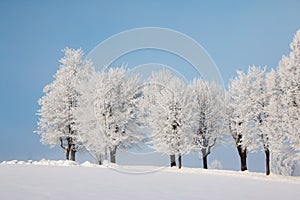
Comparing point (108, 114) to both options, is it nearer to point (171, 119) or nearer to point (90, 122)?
point (90, 122)

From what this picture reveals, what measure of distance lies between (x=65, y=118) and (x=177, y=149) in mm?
→ 12857

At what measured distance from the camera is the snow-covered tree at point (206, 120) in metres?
33.2

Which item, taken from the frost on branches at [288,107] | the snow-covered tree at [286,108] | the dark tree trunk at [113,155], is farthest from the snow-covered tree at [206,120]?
the dark tree trunk at [113,155]

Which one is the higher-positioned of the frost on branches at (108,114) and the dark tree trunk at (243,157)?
the frost on branches at (108,114)

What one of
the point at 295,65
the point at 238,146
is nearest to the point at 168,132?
the point at 238,146

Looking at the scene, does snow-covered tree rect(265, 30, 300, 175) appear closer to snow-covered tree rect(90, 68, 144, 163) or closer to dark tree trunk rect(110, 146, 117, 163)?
snow-covered tree rect(90, 68, 144, 163)

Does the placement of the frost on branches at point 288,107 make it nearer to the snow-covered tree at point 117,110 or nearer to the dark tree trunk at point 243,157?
the dark tree trunk at point 243,157

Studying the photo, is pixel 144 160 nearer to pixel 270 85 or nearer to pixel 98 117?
pixel 98 117

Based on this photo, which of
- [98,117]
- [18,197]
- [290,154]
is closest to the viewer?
[18,197]

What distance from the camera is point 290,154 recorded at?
26250 mm

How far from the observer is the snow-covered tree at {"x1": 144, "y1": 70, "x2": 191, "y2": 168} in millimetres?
30223

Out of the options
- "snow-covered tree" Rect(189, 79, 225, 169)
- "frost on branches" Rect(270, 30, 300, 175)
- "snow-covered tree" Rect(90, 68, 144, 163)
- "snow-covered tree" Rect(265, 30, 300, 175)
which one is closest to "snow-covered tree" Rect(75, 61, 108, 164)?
"snow-covered tree" Rect(90, 68, 144, 163)

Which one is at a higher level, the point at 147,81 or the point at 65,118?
the point at 147,81

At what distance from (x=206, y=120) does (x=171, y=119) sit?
508cm
